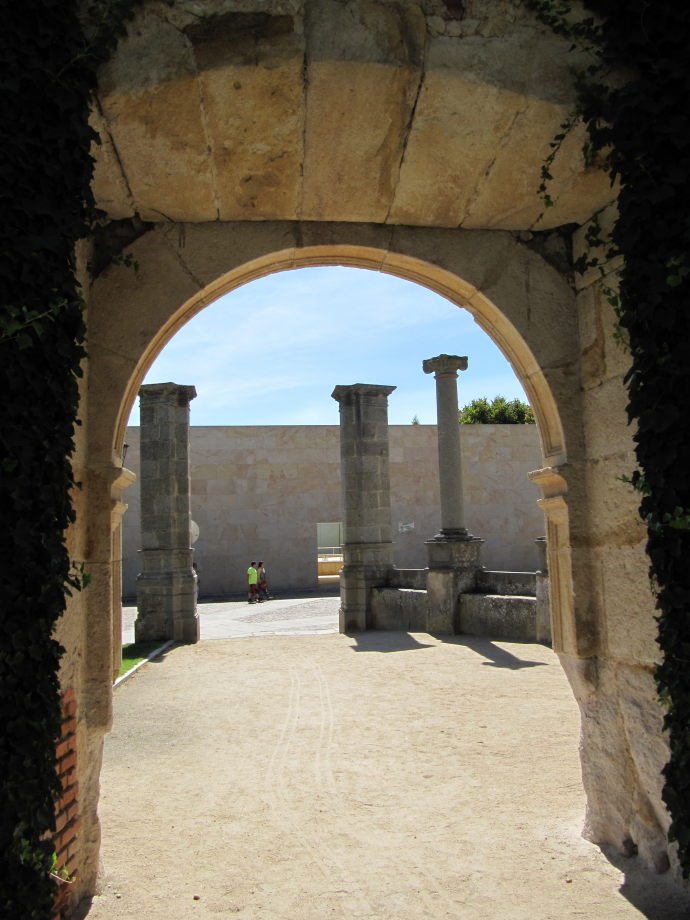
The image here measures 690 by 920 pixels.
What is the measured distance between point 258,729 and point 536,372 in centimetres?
379

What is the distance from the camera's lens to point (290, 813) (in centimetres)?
416

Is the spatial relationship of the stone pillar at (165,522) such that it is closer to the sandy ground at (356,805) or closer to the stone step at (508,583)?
the sandy ground at (356,805)

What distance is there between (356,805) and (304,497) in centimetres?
1535

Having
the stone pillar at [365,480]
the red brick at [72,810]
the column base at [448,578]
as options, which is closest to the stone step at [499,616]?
the column base at [448,578]

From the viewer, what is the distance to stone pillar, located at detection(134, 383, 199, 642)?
11.2 meters

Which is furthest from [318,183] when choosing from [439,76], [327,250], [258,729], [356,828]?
[258,729]

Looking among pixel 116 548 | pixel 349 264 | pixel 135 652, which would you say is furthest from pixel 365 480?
pixel 116 548

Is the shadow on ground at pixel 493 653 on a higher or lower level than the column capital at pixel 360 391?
lower

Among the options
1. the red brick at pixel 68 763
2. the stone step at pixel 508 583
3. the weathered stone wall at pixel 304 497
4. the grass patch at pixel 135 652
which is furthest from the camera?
the weathered stone wall at pixel 304 497

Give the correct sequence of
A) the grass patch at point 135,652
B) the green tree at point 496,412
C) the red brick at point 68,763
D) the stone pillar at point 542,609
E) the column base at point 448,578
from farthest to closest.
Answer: the green tree at point 496,412 < the column base at point 448,578 < the stone pillar at point 542,609 < the grass patch at point 135,652 < the red brick at point 68,763

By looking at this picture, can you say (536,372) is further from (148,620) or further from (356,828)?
(148,620)

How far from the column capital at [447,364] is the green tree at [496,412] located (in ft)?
59.7

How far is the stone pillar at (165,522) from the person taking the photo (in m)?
11.2

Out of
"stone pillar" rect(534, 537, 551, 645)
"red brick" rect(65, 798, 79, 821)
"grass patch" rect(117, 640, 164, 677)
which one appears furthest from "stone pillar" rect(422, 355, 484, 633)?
"red brick" rect(65, 798, 79, 821)
